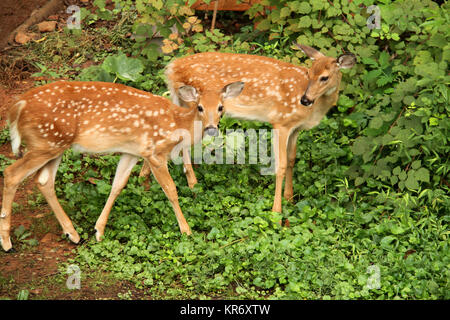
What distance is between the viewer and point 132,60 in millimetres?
9508

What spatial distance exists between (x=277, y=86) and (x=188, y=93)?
1.08 m

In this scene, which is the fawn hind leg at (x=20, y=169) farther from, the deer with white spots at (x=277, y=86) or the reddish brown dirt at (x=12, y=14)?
the reddish brown dirt at (x=12, y=14)

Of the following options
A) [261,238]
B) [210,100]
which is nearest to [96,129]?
[210,100]

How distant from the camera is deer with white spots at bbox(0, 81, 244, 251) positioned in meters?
6.43

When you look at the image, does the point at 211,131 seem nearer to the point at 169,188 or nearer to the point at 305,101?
the point at 169,188

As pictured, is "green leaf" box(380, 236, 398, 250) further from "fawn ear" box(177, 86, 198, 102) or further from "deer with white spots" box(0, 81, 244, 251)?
"fawn ear" box(177, 86, 198, 102)

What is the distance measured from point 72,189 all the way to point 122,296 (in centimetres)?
186

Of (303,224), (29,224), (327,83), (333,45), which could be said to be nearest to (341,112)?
(333,45)

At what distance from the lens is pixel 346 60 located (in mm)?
7395

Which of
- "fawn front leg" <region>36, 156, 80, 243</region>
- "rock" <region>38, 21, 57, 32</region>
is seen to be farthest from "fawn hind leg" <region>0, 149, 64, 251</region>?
"rock" <region>38, 21, 57, 32</region>

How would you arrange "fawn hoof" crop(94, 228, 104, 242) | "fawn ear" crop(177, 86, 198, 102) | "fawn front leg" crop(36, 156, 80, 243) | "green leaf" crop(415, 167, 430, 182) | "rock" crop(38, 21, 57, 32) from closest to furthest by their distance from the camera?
"fawn front leg" crop(36, 156, 80, 243) < "fawn hoof" crop(94, 228, 104, 242) < "fawn ear" crop(177, 86, 198, 102) < "green leaf" crop(415, 167, 430, 182) < "rock" crop(38, 21, 57, 32)

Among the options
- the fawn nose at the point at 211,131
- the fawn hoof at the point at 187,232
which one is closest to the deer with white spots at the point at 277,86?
Answer: the fawn nose at the point at 211,131

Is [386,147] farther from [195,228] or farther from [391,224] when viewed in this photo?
[195,228]

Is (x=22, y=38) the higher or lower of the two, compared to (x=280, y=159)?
lower
